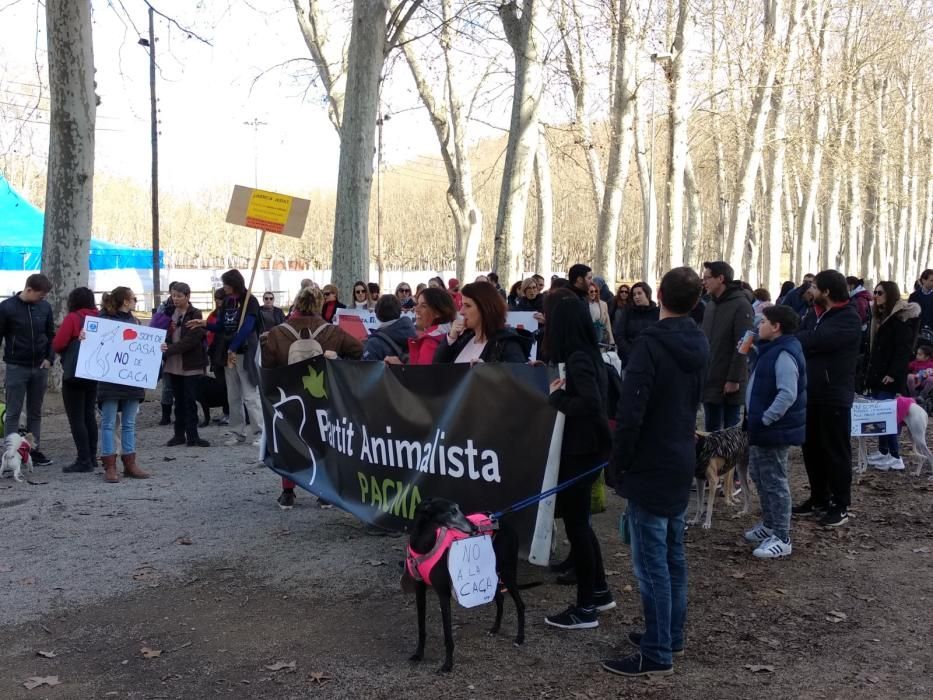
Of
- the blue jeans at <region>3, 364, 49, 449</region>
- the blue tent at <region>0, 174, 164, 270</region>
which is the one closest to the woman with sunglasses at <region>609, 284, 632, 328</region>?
the blue jeans at <region>3, 364, 49, 449</region>

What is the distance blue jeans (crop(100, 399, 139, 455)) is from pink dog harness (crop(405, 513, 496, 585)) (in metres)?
5.53

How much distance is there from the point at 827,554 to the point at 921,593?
2.91 feet

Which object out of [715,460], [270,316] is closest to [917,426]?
[715,460]

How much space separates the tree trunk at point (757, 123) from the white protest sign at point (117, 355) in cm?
2046

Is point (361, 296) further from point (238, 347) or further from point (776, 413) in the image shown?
point (776, 413)

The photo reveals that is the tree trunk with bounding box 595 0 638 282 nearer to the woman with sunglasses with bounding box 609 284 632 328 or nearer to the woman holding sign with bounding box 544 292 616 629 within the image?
the woman with sunglasses with bounding box 609 284 632 328

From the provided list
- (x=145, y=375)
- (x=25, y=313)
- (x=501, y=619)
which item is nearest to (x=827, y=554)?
(x=501, y=619)

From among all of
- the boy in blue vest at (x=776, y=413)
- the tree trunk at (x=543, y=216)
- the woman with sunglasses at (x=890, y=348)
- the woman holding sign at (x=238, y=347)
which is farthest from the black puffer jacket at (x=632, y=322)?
the tree trunk at (x=543, y=216)

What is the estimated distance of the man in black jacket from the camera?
7484 mm

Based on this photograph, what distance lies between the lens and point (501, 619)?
5.49 metres

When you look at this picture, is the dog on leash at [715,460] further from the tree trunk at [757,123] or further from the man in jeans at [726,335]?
the tree trunk at [757,123]

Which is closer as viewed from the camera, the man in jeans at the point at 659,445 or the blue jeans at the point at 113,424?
the man in jeans at the point at 659,445

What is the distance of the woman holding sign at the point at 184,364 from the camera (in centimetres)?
1129

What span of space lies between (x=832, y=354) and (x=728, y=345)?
112cm
